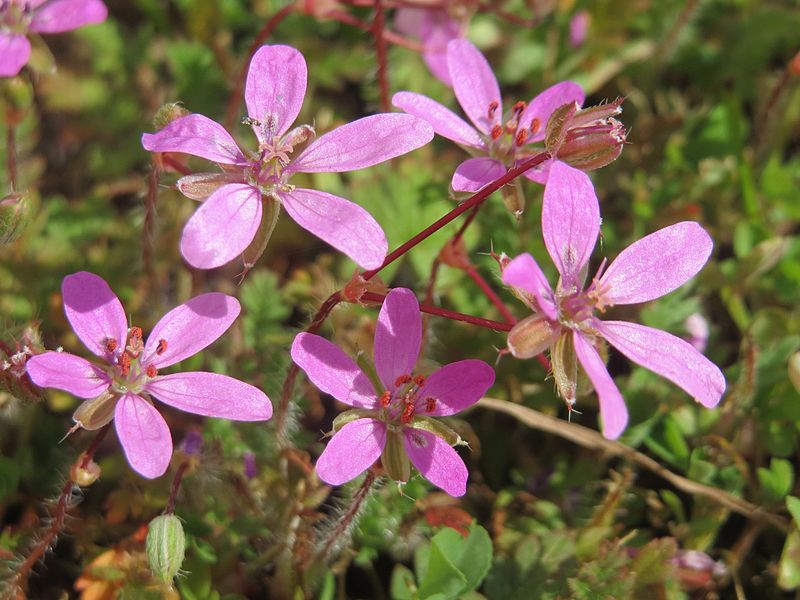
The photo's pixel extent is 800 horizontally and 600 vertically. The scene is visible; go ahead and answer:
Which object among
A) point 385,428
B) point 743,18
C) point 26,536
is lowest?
point 26,536

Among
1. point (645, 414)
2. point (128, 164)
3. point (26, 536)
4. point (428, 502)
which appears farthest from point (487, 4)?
point (26, 536)

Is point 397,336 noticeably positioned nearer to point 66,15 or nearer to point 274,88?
point 274,88

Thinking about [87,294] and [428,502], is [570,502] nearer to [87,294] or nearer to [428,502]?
[428,502]

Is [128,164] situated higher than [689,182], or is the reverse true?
[689,182]

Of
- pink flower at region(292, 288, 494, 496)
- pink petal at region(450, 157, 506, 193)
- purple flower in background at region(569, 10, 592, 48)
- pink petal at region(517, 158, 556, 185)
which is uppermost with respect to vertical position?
purple flower in background at region(569, 10, 592, 48)

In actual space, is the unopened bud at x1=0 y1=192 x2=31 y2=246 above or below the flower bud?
above

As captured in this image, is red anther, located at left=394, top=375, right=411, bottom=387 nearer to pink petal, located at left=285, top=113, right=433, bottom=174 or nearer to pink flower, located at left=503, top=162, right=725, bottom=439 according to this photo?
pink flower, located at left=503, top=162, right=725, bottom=439

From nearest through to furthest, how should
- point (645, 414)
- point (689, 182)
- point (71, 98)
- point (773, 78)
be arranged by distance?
point (645, 414) → point (689, 182) → point (71, 98) → point (773, 78)

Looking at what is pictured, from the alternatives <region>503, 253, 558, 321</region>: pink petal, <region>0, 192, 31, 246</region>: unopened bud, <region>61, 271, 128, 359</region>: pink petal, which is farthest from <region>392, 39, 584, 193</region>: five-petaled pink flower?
<region>0, 192, 31, 246</region>: unopened bud
